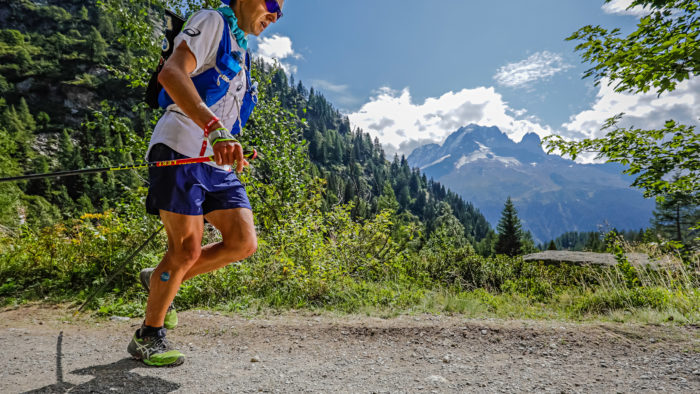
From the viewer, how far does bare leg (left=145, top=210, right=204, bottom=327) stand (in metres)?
2.13

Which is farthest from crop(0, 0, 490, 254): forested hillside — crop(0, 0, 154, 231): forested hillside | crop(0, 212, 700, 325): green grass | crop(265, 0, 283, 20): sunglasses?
crop(265, 0, 283, 20): sunglasses

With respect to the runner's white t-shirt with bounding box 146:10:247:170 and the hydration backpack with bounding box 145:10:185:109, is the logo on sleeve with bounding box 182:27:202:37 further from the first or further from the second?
the hydration backpack with bounding box 145:10:185:109

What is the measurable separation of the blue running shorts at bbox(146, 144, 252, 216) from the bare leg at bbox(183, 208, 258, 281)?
0.28 ft

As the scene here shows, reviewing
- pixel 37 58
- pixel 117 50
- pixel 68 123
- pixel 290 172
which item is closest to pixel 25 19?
pixel 37 58

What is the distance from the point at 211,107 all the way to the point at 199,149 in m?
0.28

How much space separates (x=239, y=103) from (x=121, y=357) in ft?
6.33

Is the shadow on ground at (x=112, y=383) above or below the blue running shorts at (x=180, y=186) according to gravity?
below

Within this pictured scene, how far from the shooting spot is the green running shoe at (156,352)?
2148 mm

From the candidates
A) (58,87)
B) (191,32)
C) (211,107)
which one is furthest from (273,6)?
(58,87)

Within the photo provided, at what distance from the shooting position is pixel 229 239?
233 centimetres

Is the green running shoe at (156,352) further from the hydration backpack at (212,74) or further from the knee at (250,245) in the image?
the hydration backpack at (212,74)

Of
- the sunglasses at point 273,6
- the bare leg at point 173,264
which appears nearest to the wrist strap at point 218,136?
the bare leg at point 173,264

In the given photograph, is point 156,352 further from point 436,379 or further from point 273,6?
point 273,6

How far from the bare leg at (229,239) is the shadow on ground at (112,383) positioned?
0.66m
